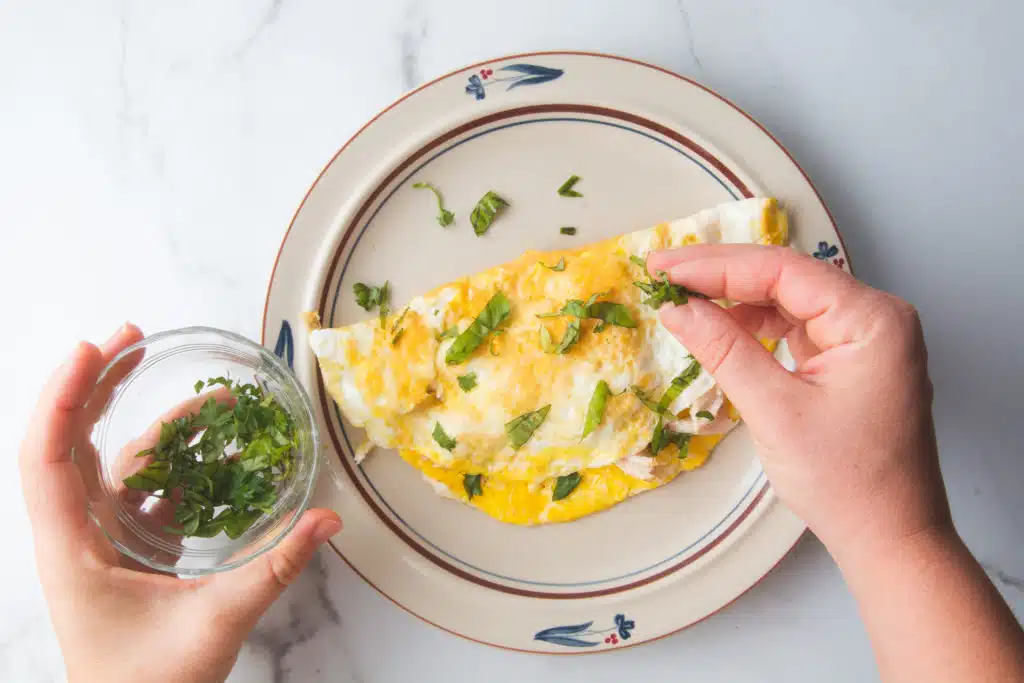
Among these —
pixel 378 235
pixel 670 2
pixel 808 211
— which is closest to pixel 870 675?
pixel 808 211

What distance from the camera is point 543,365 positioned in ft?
8.23

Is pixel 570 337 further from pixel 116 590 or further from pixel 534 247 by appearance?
pixel 116 590

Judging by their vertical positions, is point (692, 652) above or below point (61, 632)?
below

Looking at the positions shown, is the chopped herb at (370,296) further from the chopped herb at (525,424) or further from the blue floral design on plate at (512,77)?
the blue floral design on plate at (512,77)

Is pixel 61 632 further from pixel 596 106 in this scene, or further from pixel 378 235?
pixel 596 106

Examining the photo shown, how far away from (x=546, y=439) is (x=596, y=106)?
43.6 inches

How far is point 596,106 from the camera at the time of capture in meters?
2.61

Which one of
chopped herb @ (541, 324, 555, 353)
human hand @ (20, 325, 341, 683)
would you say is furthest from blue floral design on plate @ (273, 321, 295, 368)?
Answer: chopped herb @ (541, 324, 555, 353)

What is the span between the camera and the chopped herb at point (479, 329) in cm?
252

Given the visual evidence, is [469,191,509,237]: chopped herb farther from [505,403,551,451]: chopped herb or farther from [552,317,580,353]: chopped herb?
[505,403,551,451]: chopped herb

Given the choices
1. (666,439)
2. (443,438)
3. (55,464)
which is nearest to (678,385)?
(666,439)

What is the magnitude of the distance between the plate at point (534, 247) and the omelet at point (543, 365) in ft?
0.37

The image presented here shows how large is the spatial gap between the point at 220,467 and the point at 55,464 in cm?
48

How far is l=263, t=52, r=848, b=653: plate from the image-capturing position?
2594 mm
